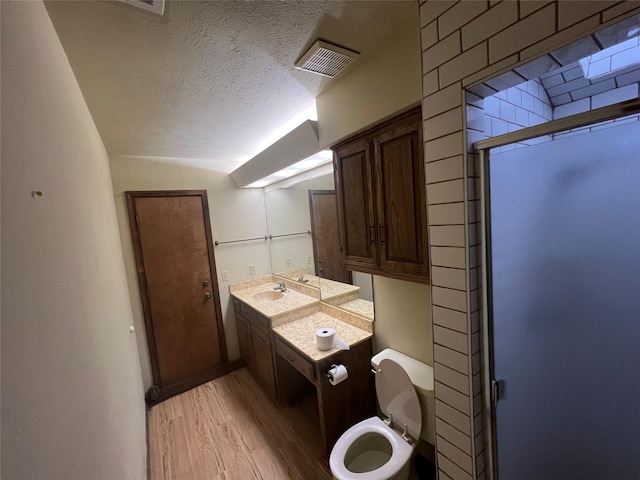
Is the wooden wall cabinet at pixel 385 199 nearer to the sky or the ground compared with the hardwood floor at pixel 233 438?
nearer to the sky

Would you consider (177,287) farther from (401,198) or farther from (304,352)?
(401,198)

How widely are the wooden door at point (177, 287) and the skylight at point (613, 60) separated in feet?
10.1

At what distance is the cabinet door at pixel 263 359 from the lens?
2326mm

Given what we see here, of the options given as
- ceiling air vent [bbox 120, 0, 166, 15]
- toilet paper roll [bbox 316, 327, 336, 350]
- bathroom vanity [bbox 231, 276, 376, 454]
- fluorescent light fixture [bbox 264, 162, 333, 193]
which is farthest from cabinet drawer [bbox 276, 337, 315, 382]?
ceiling air vent [bbox 120, 0, 166, 15]

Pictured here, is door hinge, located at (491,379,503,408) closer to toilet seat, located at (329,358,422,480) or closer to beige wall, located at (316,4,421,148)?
toilet seat, located at (329,358,422,480)

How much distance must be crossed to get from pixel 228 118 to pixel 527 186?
1819 mm

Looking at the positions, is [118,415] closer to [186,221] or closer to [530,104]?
[186,221]

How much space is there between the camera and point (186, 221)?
2.78m

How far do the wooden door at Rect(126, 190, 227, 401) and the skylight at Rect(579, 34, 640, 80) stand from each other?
3.07 meters

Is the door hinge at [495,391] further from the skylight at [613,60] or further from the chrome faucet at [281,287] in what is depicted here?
the chrome faucet at [281,287]

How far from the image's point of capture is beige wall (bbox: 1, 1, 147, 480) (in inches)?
16.9

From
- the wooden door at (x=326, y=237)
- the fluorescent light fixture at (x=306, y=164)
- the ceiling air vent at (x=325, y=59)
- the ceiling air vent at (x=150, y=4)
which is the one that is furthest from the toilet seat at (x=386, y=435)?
the ceiling air vent at (x=150, y=4)

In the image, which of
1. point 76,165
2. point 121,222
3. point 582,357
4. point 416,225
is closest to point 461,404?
point 582,357

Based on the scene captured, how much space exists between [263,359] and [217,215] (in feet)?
5.39
